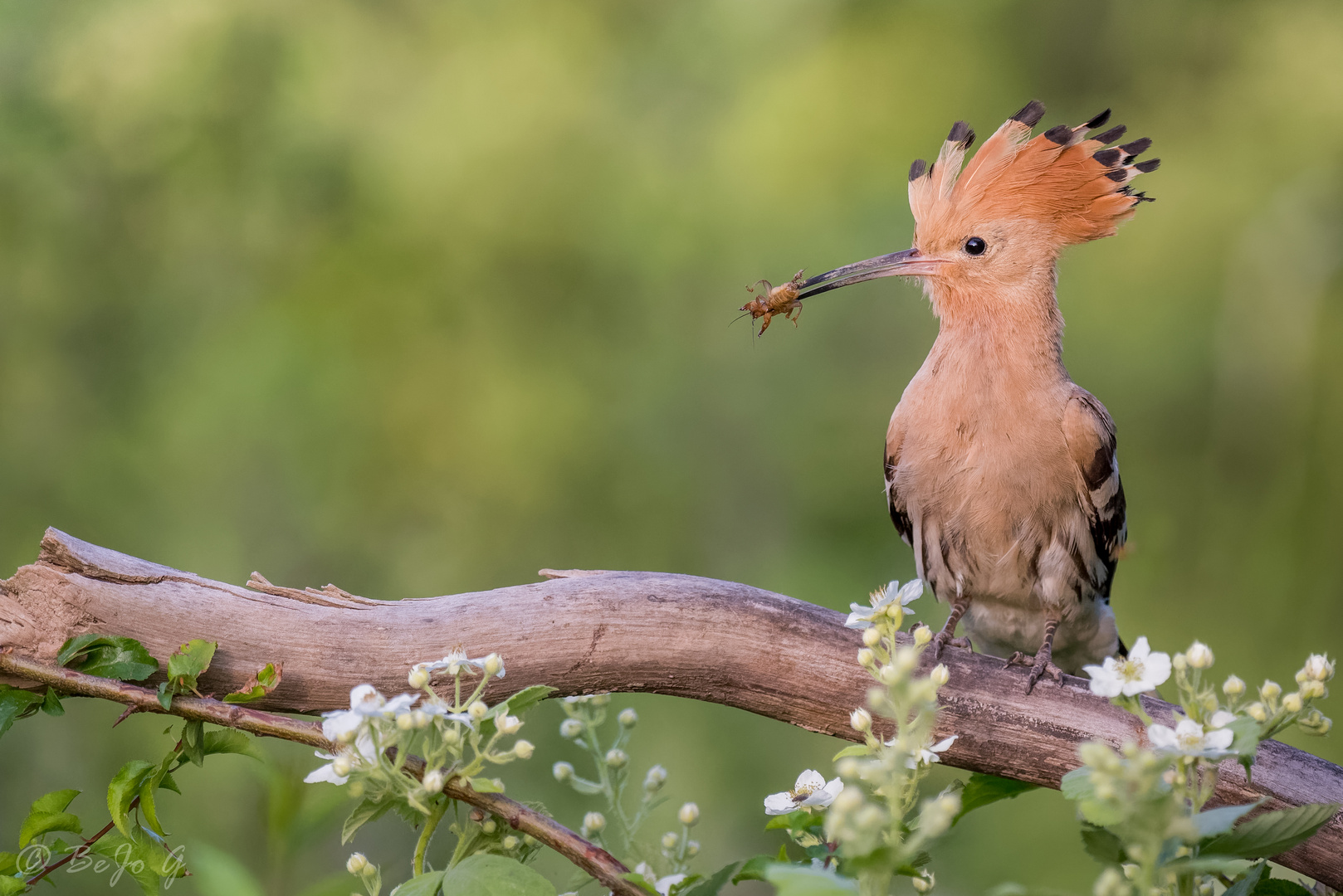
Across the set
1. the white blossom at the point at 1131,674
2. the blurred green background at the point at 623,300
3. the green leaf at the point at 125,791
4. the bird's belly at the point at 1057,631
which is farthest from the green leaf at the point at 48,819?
the blurred green background at the point at 623,300

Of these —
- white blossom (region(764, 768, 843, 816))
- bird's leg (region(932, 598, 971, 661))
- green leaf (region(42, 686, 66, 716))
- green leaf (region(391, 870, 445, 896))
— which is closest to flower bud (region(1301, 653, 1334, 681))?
white blossom (region(764, 768, 843, 816))

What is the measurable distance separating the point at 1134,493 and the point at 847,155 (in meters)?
1.19

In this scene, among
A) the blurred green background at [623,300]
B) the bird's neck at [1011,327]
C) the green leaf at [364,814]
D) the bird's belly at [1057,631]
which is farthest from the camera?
the blurred green background at [623,300]

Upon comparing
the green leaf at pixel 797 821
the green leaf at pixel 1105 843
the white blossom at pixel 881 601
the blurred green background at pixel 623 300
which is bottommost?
the green leaf at pixel 1105 843

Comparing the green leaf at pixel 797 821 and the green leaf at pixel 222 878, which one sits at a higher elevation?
the green leaf at pixel 797 821

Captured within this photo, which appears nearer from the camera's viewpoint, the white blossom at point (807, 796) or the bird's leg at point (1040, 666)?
the white blossom at point (807, 796)

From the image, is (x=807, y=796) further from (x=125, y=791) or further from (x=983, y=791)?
(x=125, y=791)

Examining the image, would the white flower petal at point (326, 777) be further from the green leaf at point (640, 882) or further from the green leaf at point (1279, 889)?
the green leaf at point (1279, 889)

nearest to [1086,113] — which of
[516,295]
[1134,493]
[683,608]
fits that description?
[1134,493]

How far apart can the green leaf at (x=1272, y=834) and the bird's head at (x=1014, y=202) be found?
103 centimetres

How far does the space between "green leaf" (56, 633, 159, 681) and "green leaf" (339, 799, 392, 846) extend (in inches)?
9.6

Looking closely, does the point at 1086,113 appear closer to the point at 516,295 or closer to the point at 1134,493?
the point at 1134,493

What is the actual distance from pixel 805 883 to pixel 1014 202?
125 cm

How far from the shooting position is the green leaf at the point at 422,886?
63 centimetres
